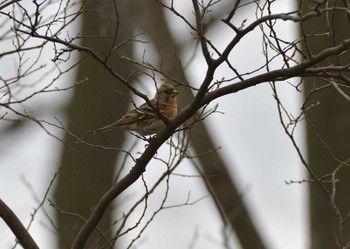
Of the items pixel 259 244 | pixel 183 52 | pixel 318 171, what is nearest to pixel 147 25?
pixel 183 52

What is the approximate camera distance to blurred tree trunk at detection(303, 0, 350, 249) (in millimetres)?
8914

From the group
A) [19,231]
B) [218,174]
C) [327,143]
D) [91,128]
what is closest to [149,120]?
[19,231]

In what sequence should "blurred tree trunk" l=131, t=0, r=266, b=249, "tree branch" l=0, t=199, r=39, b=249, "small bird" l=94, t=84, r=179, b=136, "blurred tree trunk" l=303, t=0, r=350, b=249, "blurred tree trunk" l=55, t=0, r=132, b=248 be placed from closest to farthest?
"tree branch" l=0, t=199, r=39, b=249 → "small bird" l=94, t=84, r=179, b=136 → "blurred tree trunk" l=303, t=0, r=350, b=249 → "blurred tree trunk" l=131, t=0, r=266, b=249 → "blurred tree trunk" l=55, t=0, r=132, b=248

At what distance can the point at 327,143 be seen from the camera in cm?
913

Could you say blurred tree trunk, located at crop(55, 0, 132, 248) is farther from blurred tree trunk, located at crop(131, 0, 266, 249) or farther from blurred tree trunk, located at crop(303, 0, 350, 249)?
blurred tree trunk, located at crop(303, 0, 350, 249)

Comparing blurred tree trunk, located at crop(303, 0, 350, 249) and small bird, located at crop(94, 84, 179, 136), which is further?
blurred tree trunk, located at crop(303, 0, 350, 249)

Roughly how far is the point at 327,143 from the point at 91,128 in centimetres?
425

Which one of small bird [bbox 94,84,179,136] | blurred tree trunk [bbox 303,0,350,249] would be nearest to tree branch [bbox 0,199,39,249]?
small bird [bbox 94,84,179,136]

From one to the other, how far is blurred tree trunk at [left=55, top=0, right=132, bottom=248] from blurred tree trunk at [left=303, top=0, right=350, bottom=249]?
11.8ft

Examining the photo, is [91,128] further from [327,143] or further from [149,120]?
[149,120]

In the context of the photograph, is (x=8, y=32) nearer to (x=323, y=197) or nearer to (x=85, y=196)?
(x=323, y=197)

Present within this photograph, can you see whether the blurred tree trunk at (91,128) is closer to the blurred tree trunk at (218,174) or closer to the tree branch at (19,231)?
the blurred tree trunk at (218,174)

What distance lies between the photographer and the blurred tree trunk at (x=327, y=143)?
891cm

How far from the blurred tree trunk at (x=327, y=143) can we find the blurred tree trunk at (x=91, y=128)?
3.60 metres
